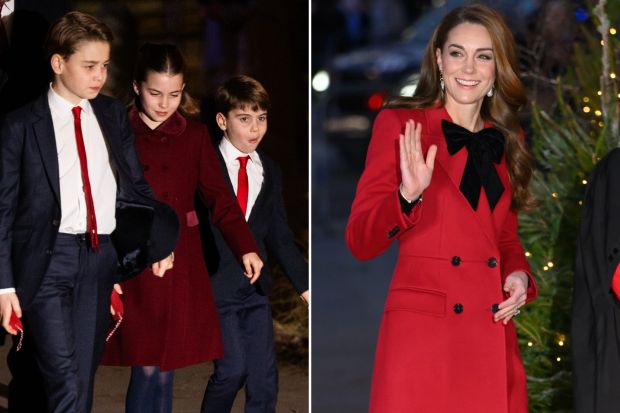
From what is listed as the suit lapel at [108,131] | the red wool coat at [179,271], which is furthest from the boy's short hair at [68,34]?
the red wool coat at [179,271]

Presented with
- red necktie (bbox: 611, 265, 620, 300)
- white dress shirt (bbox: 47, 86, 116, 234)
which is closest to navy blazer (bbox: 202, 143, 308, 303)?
white dress shirt (bbox: 47, 86, 116, 234)

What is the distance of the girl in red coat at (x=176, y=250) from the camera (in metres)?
5.65

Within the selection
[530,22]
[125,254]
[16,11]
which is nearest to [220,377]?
[125,254]

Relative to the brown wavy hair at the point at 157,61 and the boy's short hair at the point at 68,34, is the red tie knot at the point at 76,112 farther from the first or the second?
the brown wavy hair at the point at 157,61

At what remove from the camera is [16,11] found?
5.35 meters

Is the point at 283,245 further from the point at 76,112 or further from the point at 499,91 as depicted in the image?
the point at 499,91

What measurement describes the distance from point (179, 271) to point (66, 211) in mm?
870

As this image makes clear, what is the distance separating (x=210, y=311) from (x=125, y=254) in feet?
2.38

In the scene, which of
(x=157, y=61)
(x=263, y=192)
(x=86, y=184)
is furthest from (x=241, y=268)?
(x=86, y=184)

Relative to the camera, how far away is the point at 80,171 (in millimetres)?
5133

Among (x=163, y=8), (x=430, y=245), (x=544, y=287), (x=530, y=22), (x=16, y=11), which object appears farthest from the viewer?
(x=530, y=22)

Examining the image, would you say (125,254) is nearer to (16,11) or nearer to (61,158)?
(61,158)

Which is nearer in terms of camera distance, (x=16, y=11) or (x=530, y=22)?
(x=16, y=11)

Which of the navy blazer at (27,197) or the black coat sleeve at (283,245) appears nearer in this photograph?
the navy blazer at (27,197)
